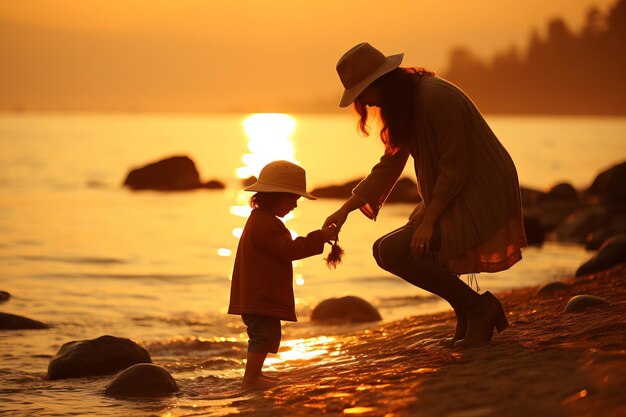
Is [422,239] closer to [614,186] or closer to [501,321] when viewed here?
[501,321]

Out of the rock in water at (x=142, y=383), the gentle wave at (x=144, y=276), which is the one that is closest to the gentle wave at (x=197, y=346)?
the rock in water at (x=142, y=383)

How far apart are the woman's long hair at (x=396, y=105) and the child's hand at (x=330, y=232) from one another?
0.66 m

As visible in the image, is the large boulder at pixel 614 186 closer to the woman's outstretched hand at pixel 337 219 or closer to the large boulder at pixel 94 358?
the large boulder at pixel 94 358

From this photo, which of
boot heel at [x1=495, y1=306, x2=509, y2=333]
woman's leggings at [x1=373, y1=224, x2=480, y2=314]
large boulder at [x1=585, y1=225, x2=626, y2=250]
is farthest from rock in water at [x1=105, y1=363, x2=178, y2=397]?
large boulder at [x1=585, y1=225, x2=626, y2=250]

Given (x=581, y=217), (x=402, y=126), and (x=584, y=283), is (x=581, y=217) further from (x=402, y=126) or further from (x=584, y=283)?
(x=402, y=126)

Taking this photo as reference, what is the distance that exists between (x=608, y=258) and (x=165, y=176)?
24.8 m

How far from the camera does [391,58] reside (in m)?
5.69

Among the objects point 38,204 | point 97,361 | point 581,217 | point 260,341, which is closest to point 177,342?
point 97,361

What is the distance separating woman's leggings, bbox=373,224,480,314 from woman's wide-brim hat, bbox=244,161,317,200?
57 centimetres

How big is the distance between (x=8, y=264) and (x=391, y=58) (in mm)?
10696

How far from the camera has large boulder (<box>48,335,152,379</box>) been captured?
286 inches

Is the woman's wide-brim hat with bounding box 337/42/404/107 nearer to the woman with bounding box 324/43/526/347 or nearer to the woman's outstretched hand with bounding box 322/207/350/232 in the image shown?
the woman with bounding box 324/43/526/347

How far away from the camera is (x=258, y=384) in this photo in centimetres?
604

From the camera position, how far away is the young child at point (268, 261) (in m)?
5.87
